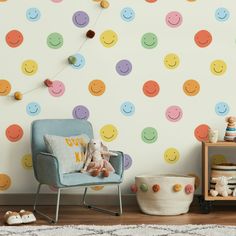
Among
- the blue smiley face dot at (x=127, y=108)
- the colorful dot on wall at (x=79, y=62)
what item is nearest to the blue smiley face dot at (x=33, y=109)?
the colorful dot on wall at (x=79, y=62)

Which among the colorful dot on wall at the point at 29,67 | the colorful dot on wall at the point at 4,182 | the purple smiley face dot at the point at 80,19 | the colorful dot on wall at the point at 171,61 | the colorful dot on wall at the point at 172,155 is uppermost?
the purple smiley face dot at the point at 80,19

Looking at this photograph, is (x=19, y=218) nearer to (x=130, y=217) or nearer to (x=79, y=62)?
(x=130, y=217)

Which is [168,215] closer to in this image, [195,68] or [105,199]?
[105,199]

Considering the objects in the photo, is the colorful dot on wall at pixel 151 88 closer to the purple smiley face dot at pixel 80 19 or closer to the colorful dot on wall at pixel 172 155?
the colorful dot on wall at pixel 172 155

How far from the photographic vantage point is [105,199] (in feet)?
12.6

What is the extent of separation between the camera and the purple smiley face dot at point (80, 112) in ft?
12.6

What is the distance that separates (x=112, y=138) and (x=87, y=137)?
330 mm

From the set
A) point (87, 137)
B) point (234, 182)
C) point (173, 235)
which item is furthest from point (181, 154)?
point (173, 235)

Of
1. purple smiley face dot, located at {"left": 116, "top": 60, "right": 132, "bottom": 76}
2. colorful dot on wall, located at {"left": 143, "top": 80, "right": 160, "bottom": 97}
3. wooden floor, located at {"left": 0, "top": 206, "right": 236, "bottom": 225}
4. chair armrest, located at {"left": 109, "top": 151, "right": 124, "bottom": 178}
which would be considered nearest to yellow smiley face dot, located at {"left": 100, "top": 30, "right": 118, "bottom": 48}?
purple smiley face dot, located at {"left": 116, "top": 60, "right": 132, "bottom": 76}

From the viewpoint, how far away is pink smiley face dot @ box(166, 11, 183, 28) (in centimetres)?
387

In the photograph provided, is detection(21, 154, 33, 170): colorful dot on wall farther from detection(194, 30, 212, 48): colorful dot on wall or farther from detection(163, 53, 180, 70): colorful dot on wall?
detection(194, 30, 212, 48): colorful dot on wall

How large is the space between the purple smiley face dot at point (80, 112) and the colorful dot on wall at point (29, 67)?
411 millimetres

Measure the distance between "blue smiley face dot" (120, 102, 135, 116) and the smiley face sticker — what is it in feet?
0.45

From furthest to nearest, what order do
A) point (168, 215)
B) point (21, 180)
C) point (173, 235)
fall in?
point (21, 180), point (168, 215), point (173, 235)
